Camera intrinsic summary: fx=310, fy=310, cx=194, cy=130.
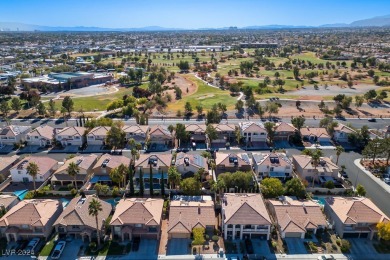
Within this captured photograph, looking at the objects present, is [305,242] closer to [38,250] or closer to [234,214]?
[234,214]

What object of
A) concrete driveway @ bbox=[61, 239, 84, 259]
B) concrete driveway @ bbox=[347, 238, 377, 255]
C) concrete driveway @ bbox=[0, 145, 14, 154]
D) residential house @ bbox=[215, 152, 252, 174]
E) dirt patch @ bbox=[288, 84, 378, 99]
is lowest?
concrete driveway @ bbox=[347, 238, 377, 255]

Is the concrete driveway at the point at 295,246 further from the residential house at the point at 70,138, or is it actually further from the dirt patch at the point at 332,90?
the dirt patch at the point at 332,90

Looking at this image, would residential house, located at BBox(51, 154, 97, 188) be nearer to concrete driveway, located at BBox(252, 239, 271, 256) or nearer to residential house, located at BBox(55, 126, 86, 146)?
residential house, located at BBox(55, 126, 86, 146)

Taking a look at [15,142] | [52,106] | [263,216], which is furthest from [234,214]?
[52,106]

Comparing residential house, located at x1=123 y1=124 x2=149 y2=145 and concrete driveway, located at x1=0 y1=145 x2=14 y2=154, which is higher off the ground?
residential house, located at x1=123 y1=124 x2=149 y2=145

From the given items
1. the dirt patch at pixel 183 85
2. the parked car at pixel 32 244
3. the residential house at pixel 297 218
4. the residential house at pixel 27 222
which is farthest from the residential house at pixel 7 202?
the dirt patch at pixel 183 85

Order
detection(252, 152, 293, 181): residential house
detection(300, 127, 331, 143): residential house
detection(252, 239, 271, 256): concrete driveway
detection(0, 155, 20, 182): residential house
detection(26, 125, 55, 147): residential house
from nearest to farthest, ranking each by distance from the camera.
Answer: detection(252, 239, 271, 256): concrete driveway, detection(252, 152, 293, 181): residential house, detection(0, 155, 20, 182): residential house, detection(26, 125, 55, 147): residential house, detection(300, 127, 331, 143): residential house

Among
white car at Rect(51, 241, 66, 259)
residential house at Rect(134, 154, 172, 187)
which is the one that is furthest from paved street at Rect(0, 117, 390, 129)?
white car at Rect(51, 241, 66, 259)
